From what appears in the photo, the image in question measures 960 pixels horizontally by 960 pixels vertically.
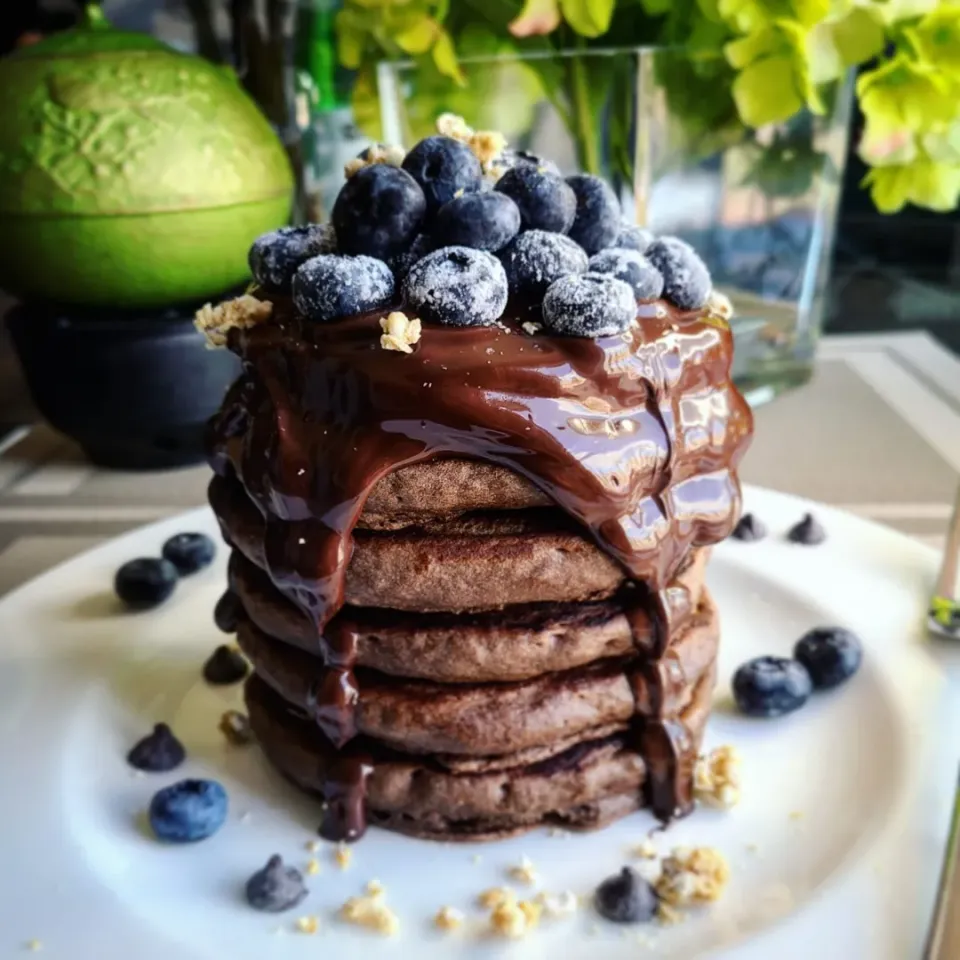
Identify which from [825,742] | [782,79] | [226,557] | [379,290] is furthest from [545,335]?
[782,79]

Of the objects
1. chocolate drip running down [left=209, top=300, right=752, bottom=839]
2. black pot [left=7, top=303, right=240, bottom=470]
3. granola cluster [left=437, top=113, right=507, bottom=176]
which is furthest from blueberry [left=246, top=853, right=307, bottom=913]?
black pot [left=7, top=303, right=240, bottom=470]

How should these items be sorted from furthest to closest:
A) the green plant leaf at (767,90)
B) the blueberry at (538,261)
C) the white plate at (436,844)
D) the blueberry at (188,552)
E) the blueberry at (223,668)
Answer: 1. the green plant leaf at (767,90)
2. the blueberry at (188,552)
3. the blueberry at (223,668)
4. the blueberry at (538,261)
5. the white plate at (436,844)

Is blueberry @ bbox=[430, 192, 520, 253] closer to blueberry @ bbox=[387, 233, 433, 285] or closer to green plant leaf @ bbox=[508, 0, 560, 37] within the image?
blueberry @ bbox=[387, 233, 433, 285]

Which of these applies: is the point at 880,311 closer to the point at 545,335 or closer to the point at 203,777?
the point at 545,335

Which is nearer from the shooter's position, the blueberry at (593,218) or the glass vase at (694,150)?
the blueberry at (593,218)

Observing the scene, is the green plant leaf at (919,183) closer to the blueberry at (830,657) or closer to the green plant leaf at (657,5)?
the green plant leaf at (657,5)

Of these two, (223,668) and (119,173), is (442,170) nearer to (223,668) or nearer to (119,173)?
(223,668)

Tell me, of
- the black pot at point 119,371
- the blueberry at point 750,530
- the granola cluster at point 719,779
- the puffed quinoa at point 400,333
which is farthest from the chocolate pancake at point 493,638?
the black pot at point 119,371
